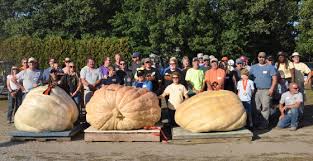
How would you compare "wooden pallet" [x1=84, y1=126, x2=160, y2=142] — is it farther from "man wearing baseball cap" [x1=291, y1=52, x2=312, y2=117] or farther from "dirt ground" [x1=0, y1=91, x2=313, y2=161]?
"man wearing baseball cap" [x1=291, y1=52, x2=312, y2=117]

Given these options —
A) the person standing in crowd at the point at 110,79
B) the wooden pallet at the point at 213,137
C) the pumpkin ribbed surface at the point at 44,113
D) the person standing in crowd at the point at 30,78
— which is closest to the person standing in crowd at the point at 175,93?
the wooden pallet at the point at 213,137

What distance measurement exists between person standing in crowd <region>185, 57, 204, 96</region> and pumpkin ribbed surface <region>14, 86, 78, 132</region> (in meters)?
2.89

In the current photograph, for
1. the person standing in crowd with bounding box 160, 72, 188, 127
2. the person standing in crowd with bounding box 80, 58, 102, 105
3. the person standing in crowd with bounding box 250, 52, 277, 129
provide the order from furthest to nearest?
the person standing in crowd with bounding box 80, 58, 102, 105, the person standing in crowd with bounding box 250, 52, 277, 129, the person standing in crowd with bounding box 160, 72, 188, 127

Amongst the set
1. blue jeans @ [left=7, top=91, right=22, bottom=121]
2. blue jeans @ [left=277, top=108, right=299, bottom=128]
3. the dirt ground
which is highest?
blue jeans @ [left=7, top=91, right=22, bottom=121]

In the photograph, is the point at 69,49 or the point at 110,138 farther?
the point at 69,49

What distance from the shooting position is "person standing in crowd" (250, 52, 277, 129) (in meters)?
11.6

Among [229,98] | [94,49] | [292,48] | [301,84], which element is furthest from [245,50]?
[229,98]

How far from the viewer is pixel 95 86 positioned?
474 inches

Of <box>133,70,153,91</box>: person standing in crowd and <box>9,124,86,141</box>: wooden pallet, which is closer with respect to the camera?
<box>9,124,86,141</box>: wooden pallet

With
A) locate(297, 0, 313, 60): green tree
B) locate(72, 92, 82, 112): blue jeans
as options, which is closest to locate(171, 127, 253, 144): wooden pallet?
locate(72, 92, 82, 112): blue jeans

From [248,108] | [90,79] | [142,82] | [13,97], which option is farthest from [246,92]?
[13,97]

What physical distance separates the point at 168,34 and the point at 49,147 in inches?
999

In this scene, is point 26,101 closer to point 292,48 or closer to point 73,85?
point 73,85

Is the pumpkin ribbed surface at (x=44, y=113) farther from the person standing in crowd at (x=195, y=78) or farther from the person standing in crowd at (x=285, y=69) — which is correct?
the person standing in crowd at (x=285, y=69)
